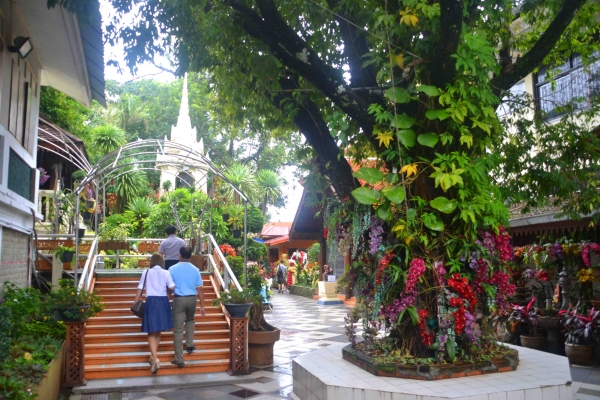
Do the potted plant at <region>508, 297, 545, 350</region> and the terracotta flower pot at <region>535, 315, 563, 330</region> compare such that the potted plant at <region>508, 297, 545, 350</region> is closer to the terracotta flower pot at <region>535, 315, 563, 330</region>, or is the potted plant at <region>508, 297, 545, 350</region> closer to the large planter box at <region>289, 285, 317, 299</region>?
the terracotta flower pot at <region>535, 315, 563, 330</region>

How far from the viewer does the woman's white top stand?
795 cm

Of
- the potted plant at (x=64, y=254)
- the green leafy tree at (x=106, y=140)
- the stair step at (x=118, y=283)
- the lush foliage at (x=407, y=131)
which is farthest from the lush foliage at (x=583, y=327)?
the green leafy tree at (x=106, y=140)

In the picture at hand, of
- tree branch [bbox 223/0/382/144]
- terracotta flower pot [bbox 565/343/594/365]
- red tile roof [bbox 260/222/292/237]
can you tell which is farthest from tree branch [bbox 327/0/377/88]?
red tile roof [bbox 260/222/292/237]

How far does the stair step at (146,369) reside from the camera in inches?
309

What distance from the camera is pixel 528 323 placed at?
10.2 meters

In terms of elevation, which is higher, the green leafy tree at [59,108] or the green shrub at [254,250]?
the green leafy tree at [59,108]

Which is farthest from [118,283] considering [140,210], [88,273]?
[140,210]

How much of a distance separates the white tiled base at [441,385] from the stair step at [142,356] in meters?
2.61

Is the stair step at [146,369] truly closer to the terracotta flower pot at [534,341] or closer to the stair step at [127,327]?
the stair step at [127,327]

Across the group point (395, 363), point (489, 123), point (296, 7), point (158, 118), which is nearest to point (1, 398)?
point (395, 363)

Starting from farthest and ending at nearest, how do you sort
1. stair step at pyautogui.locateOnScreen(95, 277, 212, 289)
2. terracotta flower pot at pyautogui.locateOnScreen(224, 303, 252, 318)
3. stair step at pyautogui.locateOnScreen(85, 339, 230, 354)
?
stair step at pyautogui.locateOnScreen(95, 277, 212, 289), stair step at pyautogui.locateOnScreen(85, 339, 230, 354), terracotta flower pot at pyautogui.locateOnScreen(224, 303, 252, 318)

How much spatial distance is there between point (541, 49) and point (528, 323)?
569 cm

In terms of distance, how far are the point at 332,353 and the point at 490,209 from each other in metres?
2.84

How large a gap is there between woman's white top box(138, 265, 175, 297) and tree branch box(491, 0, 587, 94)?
5.05 meters
